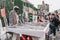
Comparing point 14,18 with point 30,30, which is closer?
point 14,18

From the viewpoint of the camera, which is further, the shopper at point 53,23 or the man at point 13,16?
the shopper at point 53,23

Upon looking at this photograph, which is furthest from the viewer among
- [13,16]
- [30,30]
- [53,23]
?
[53,23]

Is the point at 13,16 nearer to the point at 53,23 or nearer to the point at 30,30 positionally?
the point at 30,30

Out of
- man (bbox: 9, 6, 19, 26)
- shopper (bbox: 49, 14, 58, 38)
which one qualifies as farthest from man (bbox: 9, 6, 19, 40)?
shopper (bbox: 49, 14, 58, 38)

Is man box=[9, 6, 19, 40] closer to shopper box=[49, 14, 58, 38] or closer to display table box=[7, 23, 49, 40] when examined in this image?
display table box=[7, 23, 49, 40]

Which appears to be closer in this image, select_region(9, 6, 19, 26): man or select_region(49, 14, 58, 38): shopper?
select_region(9, 6, 19, 26): man

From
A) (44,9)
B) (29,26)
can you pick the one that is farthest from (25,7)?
(44,9)

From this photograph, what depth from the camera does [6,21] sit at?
1.21 metres

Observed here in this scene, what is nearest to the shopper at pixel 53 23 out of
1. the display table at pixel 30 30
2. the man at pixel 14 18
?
the display table at pixel 30 30

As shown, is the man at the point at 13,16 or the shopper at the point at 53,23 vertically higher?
the man at the point at 13,16

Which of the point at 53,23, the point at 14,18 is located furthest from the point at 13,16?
the point at 53,23

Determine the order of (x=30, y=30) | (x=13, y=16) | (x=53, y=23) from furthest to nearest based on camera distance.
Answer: (x=53, y=23) → (x=30, y=30) → (x=13, y=16)

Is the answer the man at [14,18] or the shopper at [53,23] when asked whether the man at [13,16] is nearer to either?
the man at [14,18]

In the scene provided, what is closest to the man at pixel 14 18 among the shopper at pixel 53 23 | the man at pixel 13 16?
the man at pixel 13 16
